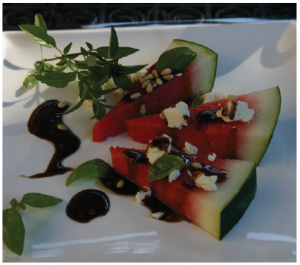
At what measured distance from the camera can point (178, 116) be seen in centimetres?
220

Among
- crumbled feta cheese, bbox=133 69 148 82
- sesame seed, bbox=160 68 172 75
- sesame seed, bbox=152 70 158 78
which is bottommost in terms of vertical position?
crumbled feta cheese, bbox=133 69 148 82

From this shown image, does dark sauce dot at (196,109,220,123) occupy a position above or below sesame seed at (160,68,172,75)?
below

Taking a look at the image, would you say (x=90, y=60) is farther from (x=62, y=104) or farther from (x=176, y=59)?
(x=176, y=59)

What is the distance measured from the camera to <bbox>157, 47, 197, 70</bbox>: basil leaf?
2.51 m

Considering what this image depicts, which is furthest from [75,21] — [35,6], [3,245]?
[3,245]

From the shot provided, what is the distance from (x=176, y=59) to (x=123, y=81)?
41cm

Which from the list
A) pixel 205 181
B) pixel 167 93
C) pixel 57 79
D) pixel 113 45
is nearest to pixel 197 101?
pixel 167 93

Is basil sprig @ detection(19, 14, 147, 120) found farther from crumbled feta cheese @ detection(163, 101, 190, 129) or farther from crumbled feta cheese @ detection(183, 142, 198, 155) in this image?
crumbled feta cheese @ detection(183, 142, 198, 155)

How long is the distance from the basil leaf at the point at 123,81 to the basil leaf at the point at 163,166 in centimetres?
74

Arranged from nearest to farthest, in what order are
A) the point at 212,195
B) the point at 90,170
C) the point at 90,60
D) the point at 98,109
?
the point at 212,195, the point at 90,170, the point at 98,109, the point at 90,60

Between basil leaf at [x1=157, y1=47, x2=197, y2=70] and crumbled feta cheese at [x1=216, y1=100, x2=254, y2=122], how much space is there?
556 mm

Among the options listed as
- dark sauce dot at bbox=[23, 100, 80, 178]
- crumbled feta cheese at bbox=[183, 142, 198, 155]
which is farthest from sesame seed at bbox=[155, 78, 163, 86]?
dark sauce dot at bbox=[23, 100, 80, 178]

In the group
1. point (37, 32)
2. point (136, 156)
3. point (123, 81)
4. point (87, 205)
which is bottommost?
point (87, 205)

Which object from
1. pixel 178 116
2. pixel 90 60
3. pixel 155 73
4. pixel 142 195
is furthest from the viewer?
pixel 155 73
